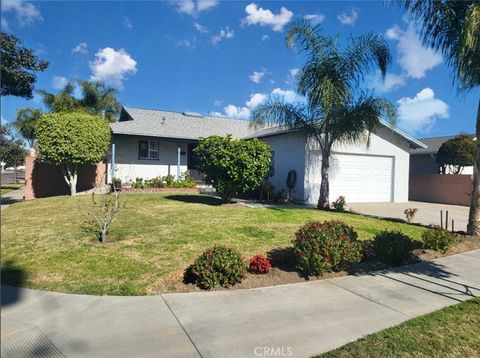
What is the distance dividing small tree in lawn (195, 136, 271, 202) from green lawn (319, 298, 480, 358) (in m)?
7.69

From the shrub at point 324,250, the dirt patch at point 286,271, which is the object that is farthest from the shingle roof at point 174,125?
the shrub at point 324,250

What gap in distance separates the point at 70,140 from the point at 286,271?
40.3 feet

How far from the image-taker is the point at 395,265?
6.92 m

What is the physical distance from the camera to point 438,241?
7793mm

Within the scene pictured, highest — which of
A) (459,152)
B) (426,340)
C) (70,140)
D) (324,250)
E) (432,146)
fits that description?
(432,146)

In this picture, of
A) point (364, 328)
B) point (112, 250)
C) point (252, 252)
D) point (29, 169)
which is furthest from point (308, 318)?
point (29, 169)

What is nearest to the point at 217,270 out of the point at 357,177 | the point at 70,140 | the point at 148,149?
the point at 70,140

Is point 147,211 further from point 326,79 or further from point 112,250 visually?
point 326,79

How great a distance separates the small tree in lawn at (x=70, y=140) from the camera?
1501 cm

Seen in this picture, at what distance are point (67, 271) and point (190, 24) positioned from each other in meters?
5.40

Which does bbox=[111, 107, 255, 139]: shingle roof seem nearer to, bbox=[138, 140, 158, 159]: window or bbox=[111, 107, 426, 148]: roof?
bbox=[111, 107, 426, 148]: roof

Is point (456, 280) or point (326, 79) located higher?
point (326, 79)

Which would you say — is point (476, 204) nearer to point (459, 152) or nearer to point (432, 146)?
point (459, 152)

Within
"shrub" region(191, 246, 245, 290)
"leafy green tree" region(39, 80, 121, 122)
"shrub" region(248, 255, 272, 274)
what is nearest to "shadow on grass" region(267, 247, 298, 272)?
"shrub" region(248, 255, 272, 274)
